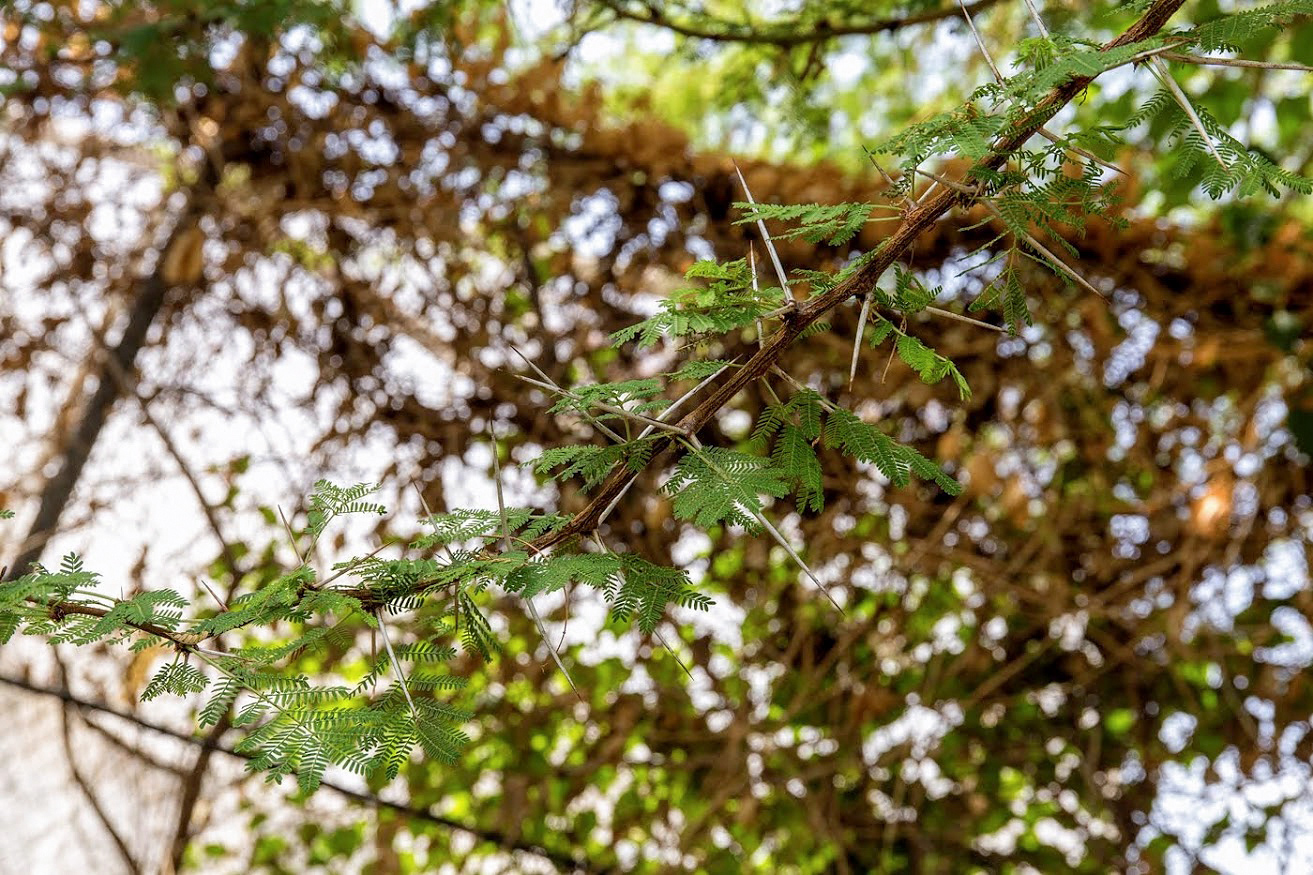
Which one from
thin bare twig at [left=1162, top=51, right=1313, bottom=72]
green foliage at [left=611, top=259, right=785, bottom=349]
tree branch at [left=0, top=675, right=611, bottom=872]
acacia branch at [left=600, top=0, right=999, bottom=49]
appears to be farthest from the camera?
tree branch at [left=0, top=675, right=611, bottom=872]

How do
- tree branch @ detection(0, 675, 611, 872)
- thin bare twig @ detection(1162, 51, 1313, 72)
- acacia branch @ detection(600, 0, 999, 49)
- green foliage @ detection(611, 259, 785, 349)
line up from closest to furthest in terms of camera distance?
thin bare twig @ detection(1162, 51, 1313, 72) → green foliage @ detection(611, 259, 785, 349) → acacia branch @ detection(600, 0, 999, 49) → tree branch @ detection(0, 675, 611, 872)

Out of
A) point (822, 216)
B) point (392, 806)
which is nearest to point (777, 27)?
point (822, 216)

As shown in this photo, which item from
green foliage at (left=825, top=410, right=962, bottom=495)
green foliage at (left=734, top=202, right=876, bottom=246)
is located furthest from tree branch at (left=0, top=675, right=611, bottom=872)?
green foliage at (left=734, top=202, right=876, bottom=246)

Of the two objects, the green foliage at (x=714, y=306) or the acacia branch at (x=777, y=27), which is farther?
the acacia branch at (x=777, y=27)

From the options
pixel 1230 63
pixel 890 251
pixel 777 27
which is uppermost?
Result: pixel 777 27

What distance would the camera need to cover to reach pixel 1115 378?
2373 mm

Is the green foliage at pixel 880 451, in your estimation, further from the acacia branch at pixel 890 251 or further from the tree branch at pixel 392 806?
the tree branch at pixel 392 806

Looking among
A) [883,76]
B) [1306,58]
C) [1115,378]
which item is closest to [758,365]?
[1115,378]

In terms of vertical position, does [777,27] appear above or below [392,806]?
above

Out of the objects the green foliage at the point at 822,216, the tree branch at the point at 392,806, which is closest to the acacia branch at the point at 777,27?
the green foliage at the point at 822,216

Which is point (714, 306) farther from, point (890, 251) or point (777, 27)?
point (777, 27)

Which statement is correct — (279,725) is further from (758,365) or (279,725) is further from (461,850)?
(461,850)

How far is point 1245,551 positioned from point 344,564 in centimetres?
214

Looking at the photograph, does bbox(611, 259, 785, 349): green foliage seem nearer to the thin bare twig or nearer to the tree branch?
the thin bare twig
